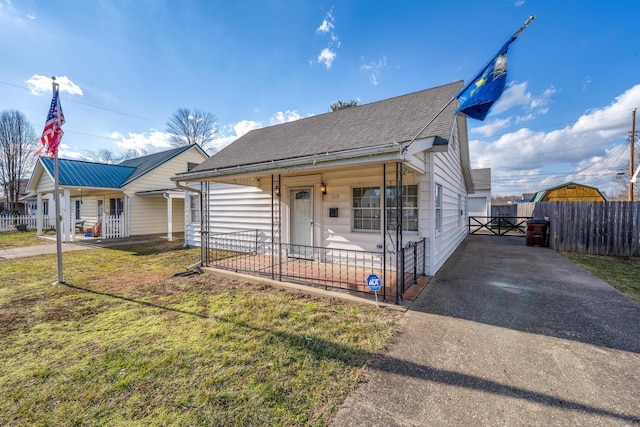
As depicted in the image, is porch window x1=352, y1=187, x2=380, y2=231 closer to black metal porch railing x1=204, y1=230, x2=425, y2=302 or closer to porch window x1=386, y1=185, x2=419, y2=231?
porch window x1=386, y1=185, x2=419, y2=231

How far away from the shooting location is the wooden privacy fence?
8.43m

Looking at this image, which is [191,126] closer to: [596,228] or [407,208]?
[407,208]

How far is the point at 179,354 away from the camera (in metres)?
2.95

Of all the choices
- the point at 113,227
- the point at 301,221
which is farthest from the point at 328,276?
the point at 113,227

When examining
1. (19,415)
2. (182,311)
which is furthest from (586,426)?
(182,311)

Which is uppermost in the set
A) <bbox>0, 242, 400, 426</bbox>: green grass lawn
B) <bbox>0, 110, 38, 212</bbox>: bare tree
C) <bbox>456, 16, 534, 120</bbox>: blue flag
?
<bbox>0, 110, 38, 212</bbox>: bare tree

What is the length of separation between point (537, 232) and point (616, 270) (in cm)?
421

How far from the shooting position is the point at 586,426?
196cm

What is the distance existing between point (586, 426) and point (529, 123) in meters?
27.1

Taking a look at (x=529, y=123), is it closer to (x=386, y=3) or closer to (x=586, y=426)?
(x=386, y=3)

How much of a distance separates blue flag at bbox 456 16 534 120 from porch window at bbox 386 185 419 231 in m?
2.59

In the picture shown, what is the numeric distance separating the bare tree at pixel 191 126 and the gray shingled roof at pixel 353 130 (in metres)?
23.4

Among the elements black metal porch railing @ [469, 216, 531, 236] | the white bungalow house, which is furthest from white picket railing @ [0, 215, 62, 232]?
black metal porch railing @ [469, 216, 531, 236]

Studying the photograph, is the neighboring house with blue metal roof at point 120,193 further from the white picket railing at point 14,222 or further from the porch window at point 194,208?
the white picket railing at point 14,222
